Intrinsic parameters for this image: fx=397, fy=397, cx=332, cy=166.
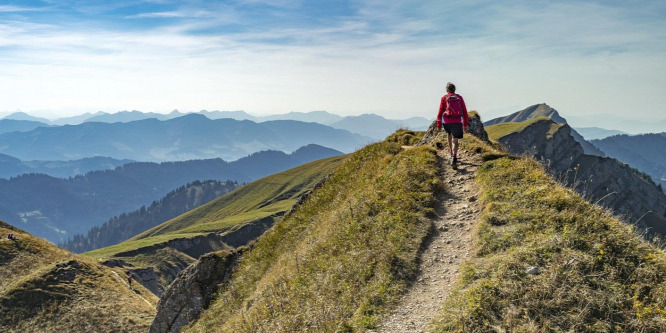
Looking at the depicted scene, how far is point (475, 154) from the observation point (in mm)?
21281

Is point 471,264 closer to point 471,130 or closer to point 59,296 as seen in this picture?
point 471,130

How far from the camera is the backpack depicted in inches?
789

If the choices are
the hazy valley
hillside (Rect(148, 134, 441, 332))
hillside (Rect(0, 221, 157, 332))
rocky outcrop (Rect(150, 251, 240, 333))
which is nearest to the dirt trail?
the hazy valley

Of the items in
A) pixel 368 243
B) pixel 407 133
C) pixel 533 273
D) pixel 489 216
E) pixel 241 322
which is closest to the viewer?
pixel 533 273

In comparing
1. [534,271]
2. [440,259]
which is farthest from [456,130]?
[534,271]

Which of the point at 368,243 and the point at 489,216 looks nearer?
the point at 489,216

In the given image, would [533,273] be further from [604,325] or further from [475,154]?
[475,154]

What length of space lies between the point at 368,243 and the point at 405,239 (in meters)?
1.57

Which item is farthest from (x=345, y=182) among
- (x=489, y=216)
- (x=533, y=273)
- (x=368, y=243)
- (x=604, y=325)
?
(x=604, y=325)

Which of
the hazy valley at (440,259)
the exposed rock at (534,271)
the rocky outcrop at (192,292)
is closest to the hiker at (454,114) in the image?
the hazy valley at (440,259)

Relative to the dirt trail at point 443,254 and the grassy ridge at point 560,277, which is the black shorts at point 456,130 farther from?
the grassy ridge at point 560,277

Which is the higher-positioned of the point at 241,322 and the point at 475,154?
the point at 475,154

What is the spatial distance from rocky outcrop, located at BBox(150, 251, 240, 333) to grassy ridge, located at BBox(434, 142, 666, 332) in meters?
17.8

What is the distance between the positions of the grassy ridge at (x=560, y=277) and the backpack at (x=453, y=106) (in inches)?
281
